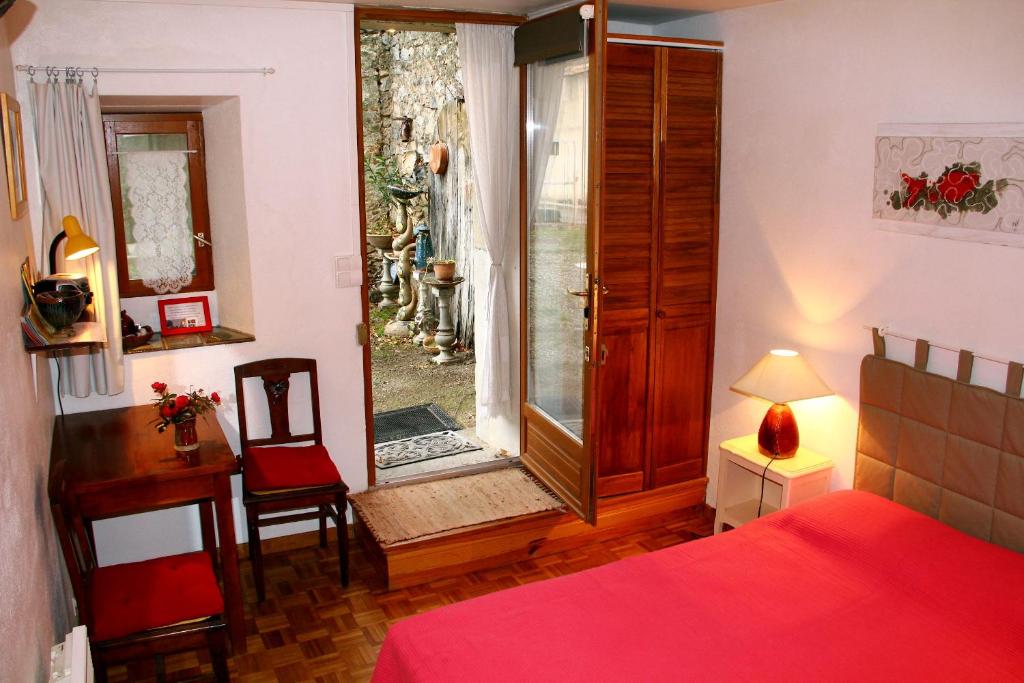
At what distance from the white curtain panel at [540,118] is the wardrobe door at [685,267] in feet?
1.72

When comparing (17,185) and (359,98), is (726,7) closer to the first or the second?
(359,98)

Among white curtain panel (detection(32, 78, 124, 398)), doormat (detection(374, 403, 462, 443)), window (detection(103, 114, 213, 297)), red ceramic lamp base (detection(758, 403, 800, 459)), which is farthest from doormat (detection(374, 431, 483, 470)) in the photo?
red ceramic lamp base (detection(758, 403, 800, 459))

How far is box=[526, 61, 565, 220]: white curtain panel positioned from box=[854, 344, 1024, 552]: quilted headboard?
184 cm

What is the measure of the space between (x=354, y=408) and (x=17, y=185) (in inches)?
74.5

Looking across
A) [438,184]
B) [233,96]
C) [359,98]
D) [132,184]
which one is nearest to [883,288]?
[359,98]

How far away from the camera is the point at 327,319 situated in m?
4.20

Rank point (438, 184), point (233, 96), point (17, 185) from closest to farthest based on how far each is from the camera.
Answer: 1. point (17, 185)
2. point (233, 96)
3. point (438, 184)

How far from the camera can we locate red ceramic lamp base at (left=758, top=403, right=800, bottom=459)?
3.81m

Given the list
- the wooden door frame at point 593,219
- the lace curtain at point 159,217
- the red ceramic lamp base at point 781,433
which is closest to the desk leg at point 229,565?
the lace curtain at point 159,217

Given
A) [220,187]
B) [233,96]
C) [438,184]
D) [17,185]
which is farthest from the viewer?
[438,184]

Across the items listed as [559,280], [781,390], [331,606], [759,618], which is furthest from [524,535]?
[759,618]

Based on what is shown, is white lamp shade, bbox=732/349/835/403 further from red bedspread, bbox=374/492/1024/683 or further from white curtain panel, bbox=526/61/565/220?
white curtain panel, bbox=526/61/565/220

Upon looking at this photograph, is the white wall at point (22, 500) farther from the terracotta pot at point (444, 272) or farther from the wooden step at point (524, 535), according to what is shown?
the terracotta pot at point (444, 272)

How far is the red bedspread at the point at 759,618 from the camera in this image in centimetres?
243
